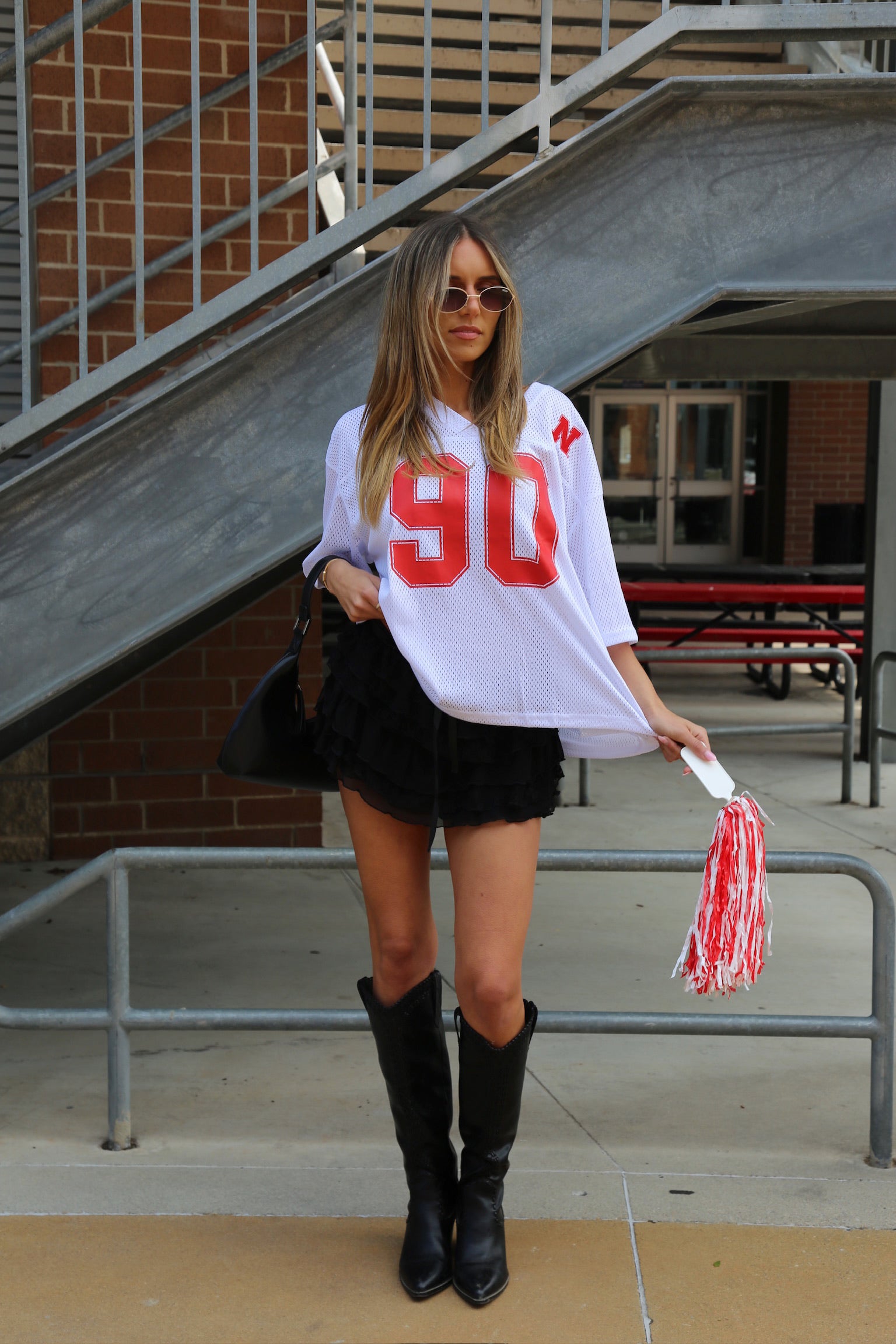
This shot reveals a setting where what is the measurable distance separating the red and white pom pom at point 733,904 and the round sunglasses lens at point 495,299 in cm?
99

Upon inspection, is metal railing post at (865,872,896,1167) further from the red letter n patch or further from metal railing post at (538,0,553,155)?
metal railing post at (538,0,553,155)

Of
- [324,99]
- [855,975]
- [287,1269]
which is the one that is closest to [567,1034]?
[855,975]

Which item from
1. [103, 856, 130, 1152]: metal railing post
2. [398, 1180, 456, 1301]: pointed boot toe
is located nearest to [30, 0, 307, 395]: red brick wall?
[103, 856, 130, 1152]: metal railing post

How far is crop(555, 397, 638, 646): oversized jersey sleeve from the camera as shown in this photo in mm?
2479

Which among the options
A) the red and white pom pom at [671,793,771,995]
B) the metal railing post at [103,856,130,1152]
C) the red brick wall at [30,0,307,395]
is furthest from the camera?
the red brick wall at [30,0,307,395]

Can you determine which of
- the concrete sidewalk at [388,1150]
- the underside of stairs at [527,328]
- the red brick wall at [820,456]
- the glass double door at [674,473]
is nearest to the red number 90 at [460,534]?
the underside of stairs at [527,328]

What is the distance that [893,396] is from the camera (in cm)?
821

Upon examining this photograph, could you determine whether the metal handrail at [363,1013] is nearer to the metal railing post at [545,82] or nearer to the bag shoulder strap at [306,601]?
the bag shoulder strap at [306,601]

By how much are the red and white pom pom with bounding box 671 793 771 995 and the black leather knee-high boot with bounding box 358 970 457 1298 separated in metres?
0.50

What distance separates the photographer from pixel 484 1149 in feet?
8.57

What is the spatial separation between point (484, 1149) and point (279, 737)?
0.87m

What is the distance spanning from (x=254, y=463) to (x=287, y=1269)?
1.67m

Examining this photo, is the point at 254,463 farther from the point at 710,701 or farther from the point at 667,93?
the point at 710,701

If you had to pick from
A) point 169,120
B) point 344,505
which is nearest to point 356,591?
point 344,505
